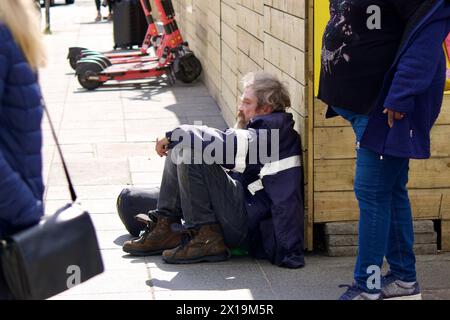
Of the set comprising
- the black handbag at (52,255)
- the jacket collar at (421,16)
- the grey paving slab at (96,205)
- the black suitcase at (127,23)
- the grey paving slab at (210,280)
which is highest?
the jacket collar at (421,16)

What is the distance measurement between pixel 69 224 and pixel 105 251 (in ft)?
8.76

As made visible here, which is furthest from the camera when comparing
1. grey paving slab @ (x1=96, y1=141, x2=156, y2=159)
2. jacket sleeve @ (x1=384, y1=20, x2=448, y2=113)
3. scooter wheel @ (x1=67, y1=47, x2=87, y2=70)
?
scooter wheel @ (x1=67, y1=47, x2=87, y2=70)

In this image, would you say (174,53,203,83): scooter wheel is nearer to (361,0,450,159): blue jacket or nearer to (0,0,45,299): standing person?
(361,0,450,159): blue jacket

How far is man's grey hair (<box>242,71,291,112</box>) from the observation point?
5.33 meters

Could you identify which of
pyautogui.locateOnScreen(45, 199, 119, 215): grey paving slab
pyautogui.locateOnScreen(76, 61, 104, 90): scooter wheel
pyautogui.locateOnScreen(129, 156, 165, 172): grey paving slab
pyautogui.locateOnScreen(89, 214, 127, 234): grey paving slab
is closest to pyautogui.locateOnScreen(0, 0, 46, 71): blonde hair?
pyautogui.locateOnScreen(89, 214, 127, 234): grey paving slab

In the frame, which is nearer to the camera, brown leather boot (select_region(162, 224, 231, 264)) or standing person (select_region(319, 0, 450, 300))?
standing person (select_region(319, 0, 450, 300))

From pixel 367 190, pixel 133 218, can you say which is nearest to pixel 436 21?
pixel 367 190

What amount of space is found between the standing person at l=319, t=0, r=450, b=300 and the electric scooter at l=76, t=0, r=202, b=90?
25.6 ft

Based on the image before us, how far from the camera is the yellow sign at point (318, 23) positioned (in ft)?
16.8

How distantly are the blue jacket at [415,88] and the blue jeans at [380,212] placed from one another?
106 mm

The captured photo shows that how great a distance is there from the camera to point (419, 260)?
17.4 feet

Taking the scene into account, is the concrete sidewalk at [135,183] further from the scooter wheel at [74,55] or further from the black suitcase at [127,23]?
the black suitcase at [127,23]

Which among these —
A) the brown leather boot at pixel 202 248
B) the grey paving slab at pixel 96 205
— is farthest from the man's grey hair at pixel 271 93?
the grey paving slab at pixel 96 205
